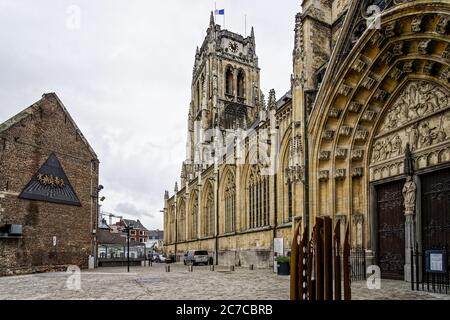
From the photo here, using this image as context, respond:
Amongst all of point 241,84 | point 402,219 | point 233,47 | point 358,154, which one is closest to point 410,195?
point 402,219

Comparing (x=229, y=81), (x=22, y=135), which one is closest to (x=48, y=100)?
(x=22, y=135)

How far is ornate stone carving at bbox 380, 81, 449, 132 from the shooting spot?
13.1 m

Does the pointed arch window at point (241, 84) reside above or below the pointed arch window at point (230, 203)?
above

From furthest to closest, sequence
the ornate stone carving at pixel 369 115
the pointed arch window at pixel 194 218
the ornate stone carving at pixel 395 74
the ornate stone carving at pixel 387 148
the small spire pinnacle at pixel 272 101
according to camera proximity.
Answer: the pointed arch window at pixel 194 218 < the small spire pinnacle at pixel 272 101 < the ornate stone carving at pixel 369 115 < the ornate stone carving at pixel 387 148 < the ornate stone carving at pixel 395 74

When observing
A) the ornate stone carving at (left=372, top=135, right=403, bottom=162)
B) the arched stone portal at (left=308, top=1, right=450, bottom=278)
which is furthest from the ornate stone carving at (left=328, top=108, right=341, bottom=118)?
the ornate stone carving at (left=372, top=135, right=403, bottom=162)

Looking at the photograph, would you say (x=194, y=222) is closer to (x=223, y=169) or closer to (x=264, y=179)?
(x=223, y=169)

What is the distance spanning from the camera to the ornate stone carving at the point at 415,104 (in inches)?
517

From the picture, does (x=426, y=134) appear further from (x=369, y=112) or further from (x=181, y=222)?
(x=181, y=222)

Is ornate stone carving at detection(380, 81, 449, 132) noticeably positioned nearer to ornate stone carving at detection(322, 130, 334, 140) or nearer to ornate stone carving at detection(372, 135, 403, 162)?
ornate stone carving at detection(372, 135, 403, 162)

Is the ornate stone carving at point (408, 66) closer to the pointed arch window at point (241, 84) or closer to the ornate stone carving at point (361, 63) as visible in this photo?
the ornate stone carving at point (361, 63)

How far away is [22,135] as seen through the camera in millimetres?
23297

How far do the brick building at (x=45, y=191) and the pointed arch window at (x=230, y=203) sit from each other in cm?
1159

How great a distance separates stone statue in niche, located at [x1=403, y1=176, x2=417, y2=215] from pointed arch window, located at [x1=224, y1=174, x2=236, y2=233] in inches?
849

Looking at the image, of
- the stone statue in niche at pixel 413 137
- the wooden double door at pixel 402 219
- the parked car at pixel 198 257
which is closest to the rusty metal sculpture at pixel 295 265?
the wooden double door at pixel 402 219
